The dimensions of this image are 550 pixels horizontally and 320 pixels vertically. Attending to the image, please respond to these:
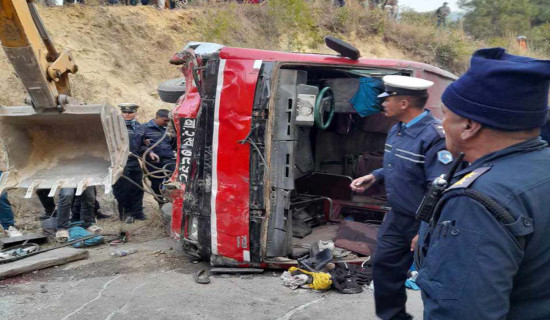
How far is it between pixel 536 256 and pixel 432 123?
2.00m

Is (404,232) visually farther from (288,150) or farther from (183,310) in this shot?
(183,310)

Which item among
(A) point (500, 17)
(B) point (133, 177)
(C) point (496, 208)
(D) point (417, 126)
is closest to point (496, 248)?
(C) point (496, 208)

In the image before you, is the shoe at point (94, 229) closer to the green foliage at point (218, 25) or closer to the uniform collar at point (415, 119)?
the uniform collar at point (415, 119)

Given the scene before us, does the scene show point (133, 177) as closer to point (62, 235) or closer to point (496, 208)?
point (62, 235)

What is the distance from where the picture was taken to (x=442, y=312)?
4.44ft

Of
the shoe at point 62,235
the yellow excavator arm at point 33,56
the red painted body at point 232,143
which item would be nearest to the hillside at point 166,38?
the shoe at point 62,235

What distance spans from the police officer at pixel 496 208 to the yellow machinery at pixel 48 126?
3664 millimetres

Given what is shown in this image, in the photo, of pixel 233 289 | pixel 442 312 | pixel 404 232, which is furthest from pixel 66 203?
pixel 442 312

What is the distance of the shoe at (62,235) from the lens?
571 cm

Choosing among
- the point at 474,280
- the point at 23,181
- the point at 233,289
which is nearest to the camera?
the point at 474,280

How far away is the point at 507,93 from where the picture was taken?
1.37 metres

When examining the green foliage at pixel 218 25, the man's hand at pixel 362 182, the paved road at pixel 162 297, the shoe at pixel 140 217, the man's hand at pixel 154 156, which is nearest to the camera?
the man's hand at pixel 362 182

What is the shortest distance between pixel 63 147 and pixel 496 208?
16.4ft

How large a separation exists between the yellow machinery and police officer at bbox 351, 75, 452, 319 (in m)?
2.60
